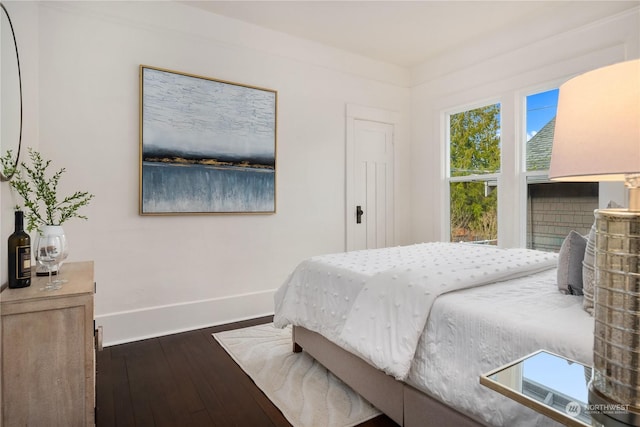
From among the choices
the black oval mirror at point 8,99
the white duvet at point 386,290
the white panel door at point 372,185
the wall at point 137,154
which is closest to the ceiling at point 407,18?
the wall at point 137,154

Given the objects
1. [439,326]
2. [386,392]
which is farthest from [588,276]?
[386,392]

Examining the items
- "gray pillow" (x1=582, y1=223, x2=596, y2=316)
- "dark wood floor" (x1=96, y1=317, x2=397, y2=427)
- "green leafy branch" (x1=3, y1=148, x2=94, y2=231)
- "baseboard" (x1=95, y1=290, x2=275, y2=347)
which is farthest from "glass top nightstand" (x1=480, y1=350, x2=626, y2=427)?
"baseboard" (x1=95, y1=290, x2=275, y2=347)

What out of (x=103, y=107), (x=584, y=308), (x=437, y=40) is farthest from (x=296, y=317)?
(x=437, y=40)

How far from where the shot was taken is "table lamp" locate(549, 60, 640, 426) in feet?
2.44

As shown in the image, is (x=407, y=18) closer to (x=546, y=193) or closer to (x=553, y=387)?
(x=546, y=193)

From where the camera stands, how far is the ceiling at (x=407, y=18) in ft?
10.2

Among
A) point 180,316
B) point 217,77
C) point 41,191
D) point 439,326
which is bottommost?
point 180,316

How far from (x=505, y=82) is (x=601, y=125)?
3.35 metres

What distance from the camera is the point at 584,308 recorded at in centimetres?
136

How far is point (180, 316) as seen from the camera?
309 centimetres

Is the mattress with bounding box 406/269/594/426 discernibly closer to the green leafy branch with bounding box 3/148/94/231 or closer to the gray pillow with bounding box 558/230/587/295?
the gray pillow with bounding box 558/230/587/295

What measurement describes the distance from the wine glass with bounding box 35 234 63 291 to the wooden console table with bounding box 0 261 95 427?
163mm

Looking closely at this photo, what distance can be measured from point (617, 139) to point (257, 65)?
3280 millimetres

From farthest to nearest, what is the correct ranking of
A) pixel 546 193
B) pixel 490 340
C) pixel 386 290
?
1. pixel 546 193
2. pixel 386 290
3. pixel 490 340
